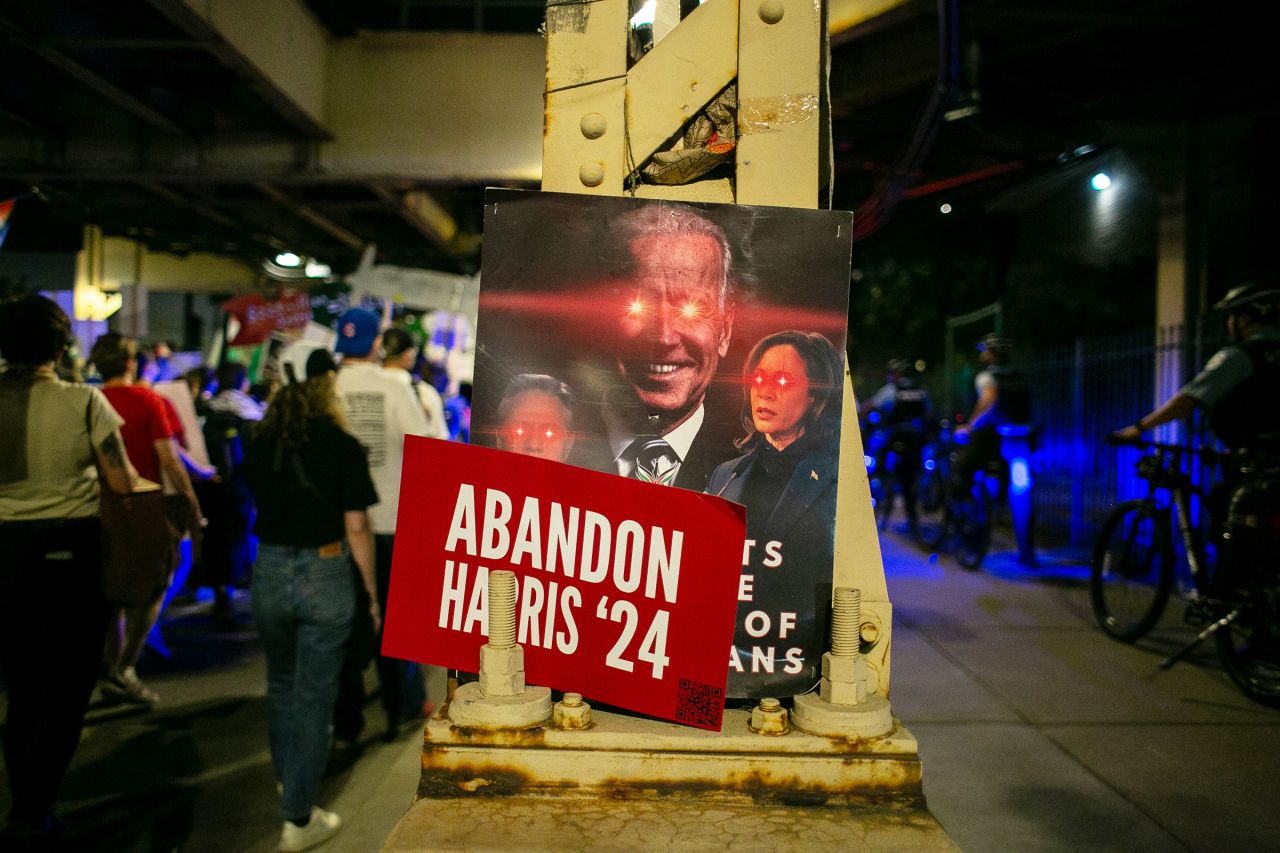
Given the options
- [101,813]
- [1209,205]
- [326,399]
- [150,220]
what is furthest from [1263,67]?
[150,220]

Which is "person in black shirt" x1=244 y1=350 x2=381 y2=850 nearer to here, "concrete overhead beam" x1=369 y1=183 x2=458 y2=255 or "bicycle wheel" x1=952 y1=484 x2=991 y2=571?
"bicycle wheel" x1=952 y1=484 x2=991 y2=571

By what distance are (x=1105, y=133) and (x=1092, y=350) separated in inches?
96.3

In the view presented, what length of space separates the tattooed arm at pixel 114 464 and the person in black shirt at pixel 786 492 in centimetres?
275

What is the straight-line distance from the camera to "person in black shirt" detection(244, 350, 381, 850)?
331cm

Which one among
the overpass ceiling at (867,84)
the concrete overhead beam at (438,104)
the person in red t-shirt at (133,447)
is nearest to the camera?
the person in red t-shirt at (133,447)

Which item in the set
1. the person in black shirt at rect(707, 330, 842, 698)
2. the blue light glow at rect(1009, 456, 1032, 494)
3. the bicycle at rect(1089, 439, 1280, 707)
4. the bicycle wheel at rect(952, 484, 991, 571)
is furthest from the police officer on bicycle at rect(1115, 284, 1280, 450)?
the person in black shirt at rect(707, 330, 842, 698)

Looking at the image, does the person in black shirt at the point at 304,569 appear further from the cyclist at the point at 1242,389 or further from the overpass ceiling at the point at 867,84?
the cyclist at the point at 1242,389

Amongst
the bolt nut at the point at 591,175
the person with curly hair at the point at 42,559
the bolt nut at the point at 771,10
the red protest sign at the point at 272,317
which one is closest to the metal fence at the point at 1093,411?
the bolt nut at the point at 771,10

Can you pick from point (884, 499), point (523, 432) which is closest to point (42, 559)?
point (523, 432)

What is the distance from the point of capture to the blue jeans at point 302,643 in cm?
329

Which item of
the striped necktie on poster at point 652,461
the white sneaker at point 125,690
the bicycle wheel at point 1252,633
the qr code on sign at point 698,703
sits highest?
the striped necktie on poster at point 652,461

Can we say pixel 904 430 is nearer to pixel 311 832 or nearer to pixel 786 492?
pixel 311 832

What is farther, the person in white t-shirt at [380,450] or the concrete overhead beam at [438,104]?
the concrete overhead beam at [438,104]

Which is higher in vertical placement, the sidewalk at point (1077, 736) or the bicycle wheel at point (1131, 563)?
the bicycle wheel at point (1131, 563)
